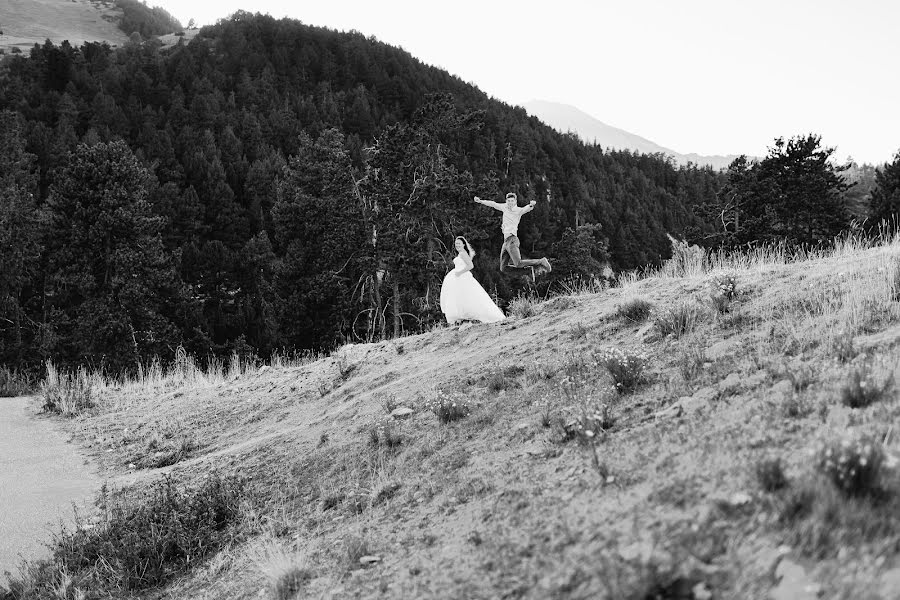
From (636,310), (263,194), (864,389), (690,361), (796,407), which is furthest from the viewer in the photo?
(263,194)

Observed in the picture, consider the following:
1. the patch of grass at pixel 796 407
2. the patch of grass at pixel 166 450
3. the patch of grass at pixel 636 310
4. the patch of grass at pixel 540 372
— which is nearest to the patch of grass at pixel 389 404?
the patch of grass at pixel 540 372

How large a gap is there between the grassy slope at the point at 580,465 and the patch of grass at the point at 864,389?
83mm

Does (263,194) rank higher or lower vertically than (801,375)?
higher

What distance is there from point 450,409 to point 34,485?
5.50m

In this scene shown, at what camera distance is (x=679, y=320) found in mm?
6109

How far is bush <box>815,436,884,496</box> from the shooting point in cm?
236

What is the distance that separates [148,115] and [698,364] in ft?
230

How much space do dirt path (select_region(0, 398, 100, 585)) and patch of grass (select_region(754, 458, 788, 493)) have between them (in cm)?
579

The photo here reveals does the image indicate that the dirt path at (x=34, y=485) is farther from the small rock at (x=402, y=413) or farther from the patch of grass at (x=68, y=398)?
the small rock at (x=402, y=413)

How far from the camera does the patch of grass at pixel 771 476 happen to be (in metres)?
2.55

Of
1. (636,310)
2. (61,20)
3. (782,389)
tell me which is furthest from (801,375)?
(61,20)

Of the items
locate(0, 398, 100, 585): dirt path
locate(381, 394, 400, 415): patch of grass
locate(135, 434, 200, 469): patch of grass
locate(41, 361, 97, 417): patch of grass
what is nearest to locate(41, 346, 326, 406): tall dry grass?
locate(41, 361, 97, 417): patch of grass

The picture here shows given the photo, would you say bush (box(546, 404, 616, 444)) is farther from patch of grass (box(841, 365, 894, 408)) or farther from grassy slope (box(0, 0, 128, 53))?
grassy slope (box(0, 0, 128, 53))

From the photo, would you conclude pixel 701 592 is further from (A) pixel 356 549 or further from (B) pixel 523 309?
(B) pixel 523 309
